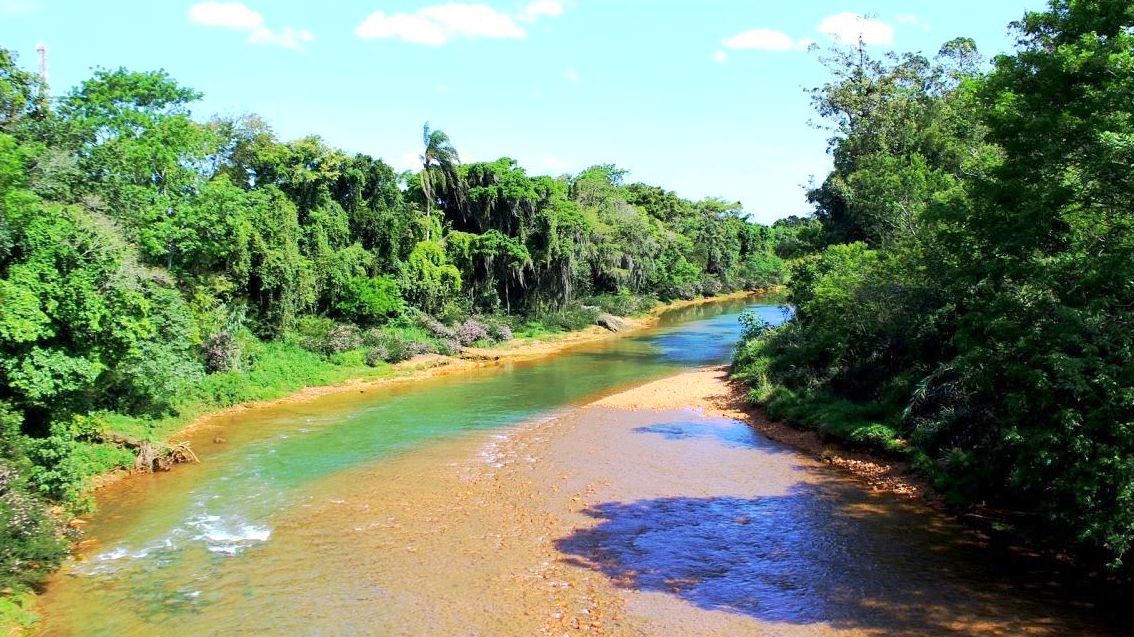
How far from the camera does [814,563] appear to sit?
14609 millimetres

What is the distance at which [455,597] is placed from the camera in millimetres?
13336

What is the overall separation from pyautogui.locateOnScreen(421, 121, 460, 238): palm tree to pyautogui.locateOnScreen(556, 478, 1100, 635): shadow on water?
34.2m

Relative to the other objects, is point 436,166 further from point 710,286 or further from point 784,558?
point 710,286

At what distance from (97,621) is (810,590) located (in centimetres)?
1214

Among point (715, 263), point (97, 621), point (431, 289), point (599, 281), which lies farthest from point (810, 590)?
point (715, 263)

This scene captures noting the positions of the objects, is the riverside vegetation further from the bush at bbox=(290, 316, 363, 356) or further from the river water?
the river water

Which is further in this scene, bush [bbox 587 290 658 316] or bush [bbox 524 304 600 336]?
bush [bbox 587 290 658 316]

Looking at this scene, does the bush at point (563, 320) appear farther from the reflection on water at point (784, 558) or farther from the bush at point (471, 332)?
the reflection on water at point (784, 558)

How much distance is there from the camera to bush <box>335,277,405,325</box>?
39906mm

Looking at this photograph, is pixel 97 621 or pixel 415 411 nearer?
pixel 97 621

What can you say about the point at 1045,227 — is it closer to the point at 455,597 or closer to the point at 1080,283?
the point at 1080,283

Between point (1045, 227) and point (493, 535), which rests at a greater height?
point (1045, 227)

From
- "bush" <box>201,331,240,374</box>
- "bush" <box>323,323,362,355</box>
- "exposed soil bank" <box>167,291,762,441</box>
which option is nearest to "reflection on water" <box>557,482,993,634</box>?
Result: "exposed soil bank" <box>167,291,762,441</box>

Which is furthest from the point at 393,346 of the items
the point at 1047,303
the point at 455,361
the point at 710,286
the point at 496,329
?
the point at 710,286
